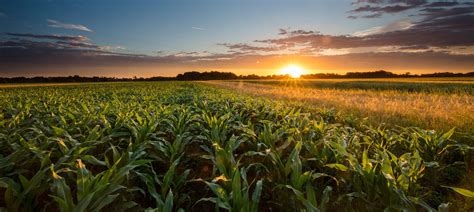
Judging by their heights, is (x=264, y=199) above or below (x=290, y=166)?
below

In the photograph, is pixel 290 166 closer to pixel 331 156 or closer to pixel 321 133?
pixel 331 156

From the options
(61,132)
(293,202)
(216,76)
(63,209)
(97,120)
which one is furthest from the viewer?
(216,76)

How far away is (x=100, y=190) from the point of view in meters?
2.39

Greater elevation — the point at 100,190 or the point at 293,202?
the point at 100,190

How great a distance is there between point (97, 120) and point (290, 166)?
432cm

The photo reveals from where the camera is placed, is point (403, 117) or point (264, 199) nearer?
point (264, 199)

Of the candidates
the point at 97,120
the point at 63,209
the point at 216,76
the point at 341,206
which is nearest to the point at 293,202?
the point at 341,206

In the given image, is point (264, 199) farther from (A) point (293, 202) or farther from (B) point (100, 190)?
(B) point (100, 190)

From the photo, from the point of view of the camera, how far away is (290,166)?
3.05 metres

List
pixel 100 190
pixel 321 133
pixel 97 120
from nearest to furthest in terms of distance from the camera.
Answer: pixel 100 190
pixel 321 133
pixel 97 120

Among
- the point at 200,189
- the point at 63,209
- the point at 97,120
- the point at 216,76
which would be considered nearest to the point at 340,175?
the point at 200,189

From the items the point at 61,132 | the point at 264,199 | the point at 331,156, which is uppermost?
the point at 61,132

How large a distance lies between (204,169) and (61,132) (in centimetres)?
210

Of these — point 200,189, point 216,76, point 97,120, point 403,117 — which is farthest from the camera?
point 216,76
